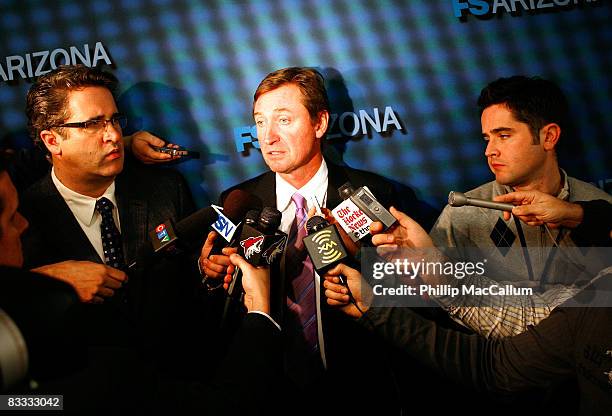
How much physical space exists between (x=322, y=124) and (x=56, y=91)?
3.77ft

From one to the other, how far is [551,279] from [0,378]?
2242mm

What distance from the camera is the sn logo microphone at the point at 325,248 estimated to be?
2.15 metres

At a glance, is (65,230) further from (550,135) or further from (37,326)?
(550,135)

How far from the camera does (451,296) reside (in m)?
2.56

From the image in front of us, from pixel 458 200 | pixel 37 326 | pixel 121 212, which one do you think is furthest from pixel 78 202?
pixel 458 200

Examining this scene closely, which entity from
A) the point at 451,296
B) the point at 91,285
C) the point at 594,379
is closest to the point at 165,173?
the point at 91,285

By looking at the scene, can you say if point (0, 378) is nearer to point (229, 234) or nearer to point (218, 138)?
point (229, 234)

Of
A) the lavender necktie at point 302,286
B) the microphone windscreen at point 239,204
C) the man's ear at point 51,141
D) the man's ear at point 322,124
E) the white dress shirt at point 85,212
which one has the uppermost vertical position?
the man's ear at point 51,141

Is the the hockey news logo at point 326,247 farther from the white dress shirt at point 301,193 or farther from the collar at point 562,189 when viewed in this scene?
the collar at point 562,189

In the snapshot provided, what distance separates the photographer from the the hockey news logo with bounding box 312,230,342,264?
2148 millimetres

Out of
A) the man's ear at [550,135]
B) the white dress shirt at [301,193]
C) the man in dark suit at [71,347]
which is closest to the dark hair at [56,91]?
the man in dark suit at [71,347]

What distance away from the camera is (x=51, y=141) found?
8.39 feet

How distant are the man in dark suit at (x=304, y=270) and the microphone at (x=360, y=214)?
0.28 m

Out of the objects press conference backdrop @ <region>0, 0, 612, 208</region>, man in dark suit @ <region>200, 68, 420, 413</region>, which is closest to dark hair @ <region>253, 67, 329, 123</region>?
man in dark suit @ <region>200, 68, 420, 413</region>
